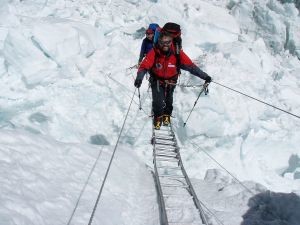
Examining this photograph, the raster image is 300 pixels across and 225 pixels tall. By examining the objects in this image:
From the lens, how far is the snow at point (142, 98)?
4410 mm

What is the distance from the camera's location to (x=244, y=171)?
266 inches

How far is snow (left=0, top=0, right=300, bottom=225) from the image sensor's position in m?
4.41

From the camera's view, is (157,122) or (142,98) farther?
(142,98)

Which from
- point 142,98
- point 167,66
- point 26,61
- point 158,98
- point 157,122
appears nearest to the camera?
point 167,66

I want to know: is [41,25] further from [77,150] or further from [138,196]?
[138,196]

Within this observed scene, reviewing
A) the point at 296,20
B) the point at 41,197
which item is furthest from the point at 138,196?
the point at 296,20

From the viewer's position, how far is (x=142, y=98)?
729 cm

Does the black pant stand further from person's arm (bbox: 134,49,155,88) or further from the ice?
the ice

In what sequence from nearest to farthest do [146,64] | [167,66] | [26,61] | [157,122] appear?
[146,64] → [167,66] → [157,122] → [26,61]

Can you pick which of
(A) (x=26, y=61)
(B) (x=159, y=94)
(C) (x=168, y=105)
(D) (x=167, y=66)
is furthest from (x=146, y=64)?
(A) (x=26, y=61)

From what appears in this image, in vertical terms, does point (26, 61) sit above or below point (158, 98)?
above

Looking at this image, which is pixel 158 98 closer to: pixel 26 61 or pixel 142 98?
pixel 142 98

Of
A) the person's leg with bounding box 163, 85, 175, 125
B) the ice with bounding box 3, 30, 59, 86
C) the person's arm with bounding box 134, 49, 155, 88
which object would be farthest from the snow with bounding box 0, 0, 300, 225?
the person's arm with bounding box 134, 49, 155, 88

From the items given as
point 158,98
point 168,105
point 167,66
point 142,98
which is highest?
point 167,66
